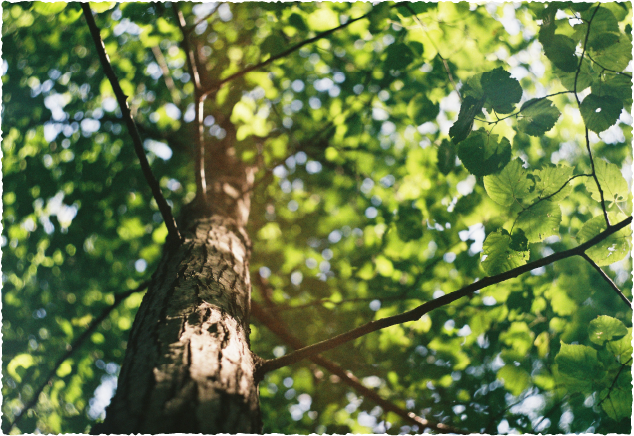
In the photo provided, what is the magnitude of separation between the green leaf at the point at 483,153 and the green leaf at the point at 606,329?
0.74 meters

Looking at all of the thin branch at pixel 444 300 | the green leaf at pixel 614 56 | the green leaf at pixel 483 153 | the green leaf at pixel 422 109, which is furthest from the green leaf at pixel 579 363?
the green leaf at pixel 422 109

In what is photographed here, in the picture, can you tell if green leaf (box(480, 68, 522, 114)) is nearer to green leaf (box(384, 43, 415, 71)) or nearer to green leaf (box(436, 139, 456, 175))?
green leaf (box(436, 139, 456, 175))

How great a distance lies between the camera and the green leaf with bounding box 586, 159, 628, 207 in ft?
3.92

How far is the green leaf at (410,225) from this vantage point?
2379 millimetres

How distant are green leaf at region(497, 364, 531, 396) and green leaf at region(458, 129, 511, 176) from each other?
5.48ft

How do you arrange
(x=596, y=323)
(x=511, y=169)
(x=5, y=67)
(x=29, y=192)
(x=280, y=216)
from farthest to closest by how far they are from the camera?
(x=280, y=216)
(x=29, y=192)
(x=5, y=67)
(x=596, y=323)
(x=511, y=169)

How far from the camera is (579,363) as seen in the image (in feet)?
4.03

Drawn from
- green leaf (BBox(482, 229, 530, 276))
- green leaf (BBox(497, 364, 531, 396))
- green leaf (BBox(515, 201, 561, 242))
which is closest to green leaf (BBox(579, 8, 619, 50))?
green leaf (BBox(515, 201, 561, 242))

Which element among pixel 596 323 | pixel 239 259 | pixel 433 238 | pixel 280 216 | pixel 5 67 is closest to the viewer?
pixel 596 323

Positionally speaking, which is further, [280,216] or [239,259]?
[280,216]

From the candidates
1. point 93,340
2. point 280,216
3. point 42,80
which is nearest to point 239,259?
point 280,216

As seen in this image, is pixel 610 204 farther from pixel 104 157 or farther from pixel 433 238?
pixel 104 157

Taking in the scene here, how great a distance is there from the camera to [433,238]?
7.82 feet

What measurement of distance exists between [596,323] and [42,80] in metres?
3.70
